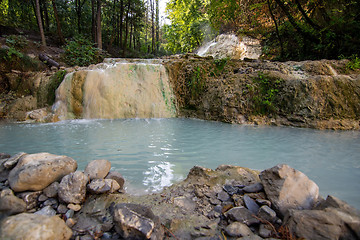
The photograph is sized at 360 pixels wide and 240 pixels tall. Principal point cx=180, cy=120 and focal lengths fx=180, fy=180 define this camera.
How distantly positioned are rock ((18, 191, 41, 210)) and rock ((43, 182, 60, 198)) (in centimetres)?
7

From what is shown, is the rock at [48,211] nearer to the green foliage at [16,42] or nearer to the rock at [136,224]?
the rock at [136,224]

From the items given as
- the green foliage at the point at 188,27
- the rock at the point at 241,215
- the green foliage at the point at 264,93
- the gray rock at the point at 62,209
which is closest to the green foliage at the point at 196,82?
the green foliage at the point at 264,93

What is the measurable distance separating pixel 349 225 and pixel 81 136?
15.9ft

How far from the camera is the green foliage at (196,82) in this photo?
741cm

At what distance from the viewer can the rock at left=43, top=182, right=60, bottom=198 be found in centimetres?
171

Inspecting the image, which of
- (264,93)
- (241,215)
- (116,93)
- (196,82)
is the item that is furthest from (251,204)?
(116,93)

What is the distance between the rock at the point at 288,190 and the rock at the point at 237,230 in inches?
13.1

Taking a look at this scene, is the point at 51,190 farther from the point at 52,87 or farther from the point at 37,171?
the point at 52,87

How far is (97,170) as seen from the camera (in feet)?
6.48

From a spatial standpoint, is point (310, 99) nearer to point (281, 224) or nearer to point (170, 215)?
point (281, 224)

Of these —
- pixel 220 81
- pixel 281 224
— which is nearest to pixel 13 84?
pixel 220 81

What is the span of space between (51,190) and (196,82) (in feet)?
21.3

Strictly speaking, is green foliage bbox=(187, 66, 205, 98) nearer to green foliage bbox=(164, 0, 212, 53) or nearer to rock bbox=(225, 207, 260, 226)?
rock bbox=(225, 207, 260, 226)

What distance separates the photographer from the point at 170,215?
1559 mm
